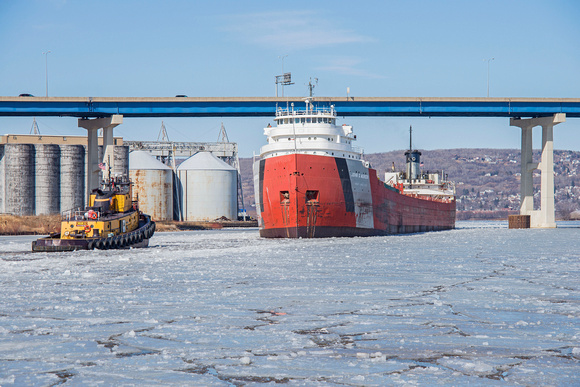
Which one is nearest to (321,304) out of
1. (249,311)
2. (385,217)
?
(249,311)

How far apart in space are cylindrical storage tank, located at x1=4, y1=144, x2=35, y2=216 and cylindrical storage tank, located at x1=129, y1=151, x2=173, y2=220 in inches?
438

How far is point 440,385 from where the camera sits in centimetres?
741

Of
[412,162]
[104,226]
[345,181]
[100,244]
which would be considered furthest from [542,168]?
[100,244]

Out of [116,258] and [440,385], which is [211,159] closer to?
[116,258]

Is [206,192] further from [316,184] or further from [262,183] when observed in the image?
[316,184]

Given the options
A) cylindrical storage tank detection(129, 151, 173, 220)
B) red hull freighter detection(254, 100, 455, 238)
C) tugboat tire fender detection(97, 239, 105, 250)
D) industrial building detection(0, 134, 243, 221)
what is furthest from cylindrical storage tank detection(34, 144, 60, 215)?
tugboat tire fender detection(97, 239, 105, 250)

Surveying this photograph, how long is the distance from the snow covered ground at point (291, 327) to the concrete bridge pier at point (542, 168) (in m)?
45.9

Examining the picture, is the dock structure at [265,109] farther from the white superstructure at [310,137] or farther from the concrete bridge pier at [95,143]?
the white superstructure at [310,137]

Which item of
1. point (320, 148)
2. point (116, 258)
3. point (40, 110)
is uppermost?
point (40, 110)

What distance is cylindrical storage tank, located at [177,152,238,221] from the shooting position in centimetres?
8188

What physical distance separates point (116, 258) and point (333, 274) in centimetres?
1090

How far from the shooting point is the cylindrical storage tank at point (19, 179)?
228 ft

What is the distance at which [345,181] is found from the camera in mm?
39375

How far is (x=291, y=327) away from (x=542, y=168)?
57.6 metres
